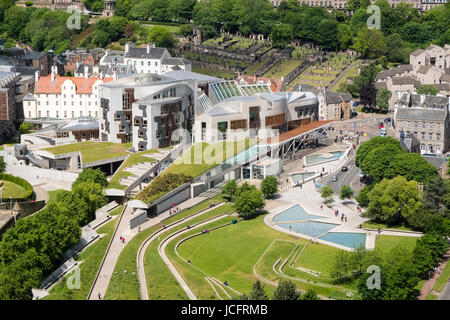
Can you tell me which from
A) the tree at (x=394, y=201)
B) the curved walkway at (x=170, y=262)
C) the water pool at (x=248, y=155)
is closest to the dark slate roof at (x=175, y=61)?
the water pool at (x=248, y=155)

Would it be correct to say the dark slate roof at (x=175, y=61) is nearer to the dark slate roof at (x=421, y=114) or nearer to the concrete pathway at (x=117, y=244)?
the dark slate roof at (x=421, y=114)

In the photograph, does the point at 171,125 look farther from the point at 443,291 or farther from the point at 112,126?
the point at 443,291

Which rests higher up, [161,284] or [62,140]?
[62,140]

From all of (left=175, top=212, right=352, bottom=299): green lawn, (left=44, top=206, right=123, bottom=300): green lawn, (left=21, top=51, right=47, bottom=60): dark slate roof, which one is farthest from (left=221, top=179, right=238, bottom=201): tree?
(left=21, top=51, right=47, bottom=60): dark slate roof

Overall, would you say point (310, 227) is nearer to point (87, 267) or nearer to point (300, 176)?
point (300, 176)

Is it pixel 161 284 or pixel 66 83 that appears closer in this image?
pixel 161 284
